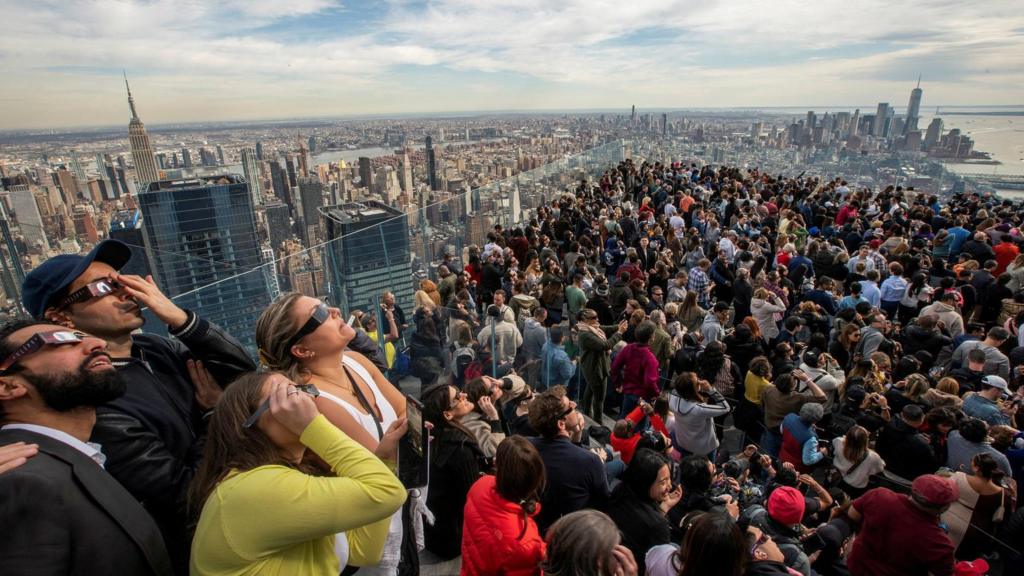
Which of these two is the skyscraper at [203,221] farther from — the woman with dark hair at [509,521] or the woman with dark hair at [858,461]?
the woman with dark hair at [858,461]

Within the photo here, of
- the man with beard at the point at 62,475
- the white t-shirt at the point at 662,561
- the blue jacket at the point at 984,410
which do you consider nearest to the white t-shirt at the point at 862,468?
the blue jacket at the point at 984,410

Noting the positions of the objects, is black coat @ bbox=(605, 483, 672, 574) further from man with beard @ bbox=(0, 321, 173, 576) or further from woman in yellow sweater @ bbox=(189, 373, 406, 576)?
man with beard @ bbox=(0, 321, 173, 576)

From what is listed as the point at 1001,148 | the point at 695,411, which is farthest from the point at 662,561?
the point at 1001,148

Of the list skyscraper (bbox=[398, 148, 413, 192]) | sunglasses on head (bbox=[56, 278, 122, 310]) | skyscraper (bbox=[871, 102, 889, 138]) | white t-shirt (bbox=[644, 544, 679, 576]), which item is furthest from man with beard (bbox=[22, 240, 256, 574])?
skyscraper (bbox=[871, 102, 889, 138])

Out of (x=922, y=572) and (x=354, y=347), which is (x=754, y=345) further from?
(x=354, y=347)

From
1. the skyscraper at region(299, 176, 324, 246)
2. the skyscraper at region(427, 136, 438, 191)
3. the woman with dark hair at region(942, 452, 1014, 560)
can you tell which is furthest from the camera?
the skyscraper at region(427, 136, 438, 191)

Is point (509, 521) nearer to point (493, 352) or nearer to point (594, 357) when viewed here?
point (493, 352)
